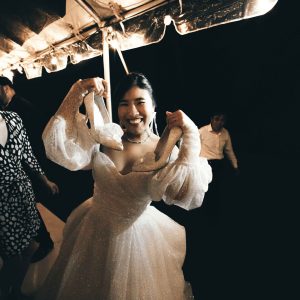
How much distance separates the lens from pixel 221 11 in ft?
5.13

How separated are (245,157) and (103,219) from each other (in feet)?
26.3

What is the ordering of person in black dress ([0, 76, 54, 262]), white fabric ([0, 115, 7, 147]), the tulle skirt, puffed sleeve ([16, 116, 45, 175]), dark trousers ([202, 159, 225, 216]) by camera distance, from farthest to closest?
person in black dress ([0, 76, 54, 262]), dark trousers ([202, 159, 225, 216]), puffed sleeve ([16, 116, 45, 175]), white fabric ([0, 115, 7, 147]), the tulle skirt

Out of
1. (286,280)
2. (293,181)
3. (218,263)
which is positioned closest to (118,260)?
(218,263)

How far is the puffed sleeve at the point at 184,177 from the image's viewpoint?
1.37 m

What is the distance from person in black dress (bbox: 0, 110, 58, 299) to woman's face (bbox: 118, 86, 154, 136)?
4.58 ft

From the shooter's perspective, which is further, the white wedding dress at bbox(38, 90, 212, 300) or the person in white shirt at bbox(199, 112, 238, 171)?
the person in white shirt at bbox(199, 112, 238, 171)

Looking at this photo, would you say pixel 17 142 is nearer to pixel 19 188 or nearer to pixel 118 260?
pixel 19 188

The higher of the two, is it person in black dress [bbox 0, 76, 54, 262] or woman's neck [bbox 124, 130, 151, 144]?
person in black dress [bbox 0, 76, 54, 262]

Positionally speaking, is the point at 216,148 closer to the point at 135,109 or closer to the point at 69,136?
the point at 135,109

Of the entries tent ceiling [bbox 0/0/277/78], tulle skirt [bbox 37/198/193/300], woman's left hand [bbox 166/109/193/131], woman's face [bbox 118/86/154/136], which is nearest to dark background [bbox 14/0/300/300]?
tulle skirt [bbox 37/198/193/300]

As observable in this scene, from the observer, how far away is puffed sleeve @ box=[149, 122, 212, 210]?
1374mm

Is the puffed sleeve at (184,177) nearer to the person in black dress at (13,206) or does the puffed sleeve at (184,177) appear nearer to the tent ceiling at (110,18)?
the tent ceiling at (110,18)

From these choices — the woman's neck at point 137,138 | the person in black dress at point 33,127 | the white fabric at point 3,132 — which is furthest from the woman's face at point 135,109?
the person in black dress at point 33,127

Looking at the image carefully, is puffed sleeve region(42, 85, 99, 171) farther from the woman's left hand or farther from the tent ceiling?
the tent ceiling
